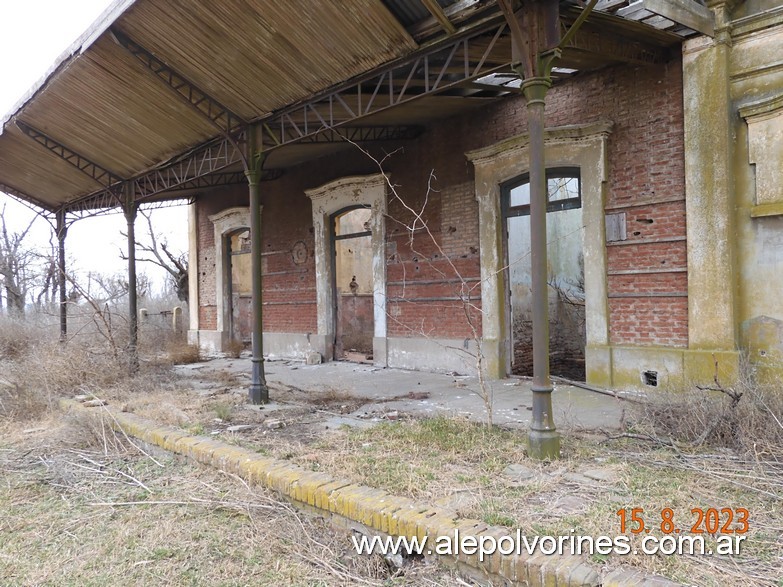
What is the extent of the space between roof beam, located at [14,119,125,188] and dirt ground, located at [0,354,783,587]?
6708mm

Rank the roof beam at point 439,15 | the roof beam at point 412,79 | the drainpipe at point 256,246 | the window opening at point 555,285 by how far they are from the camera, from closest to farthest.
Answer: the roof beam at point 439,15 < the roof beam at point 412,79 < the drainpipe at point 256,246 < the window opening at point 555,285

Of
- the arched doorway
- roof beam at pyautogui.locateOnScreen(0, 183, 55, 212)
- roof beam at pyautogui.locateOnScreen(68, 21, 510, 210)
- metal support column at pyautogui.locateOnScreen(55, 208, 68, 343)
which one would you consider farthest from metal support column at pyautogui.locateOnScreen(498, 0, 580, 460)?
roof beam at pyautogui.locateOnScreen(0, 183, 55, 212)

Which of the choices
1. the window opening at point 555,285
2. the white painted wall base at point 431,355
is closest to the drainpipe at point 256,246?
the white painted wall base at point 431,355

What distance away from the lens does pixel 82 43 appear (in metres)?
A: 7.24

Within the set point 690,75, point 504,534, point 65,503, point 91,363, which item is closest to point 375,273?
A: point 91,363

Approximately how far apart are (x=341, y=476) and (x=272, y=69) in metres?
4.88

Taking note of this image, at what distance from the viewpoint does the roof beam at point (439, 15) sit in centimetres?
495

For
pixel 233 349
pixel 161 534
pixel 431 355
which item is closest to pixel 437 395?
pixel 431 355

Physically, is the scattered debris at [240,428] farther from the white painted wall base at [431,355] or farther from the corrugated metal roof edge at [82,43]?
the corrugated metal roof edge at [82,43]

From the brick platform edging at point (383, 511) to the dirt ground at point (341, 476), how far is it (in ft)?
0.36

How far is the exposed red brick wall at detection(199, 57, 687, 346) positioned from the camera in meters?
6.92

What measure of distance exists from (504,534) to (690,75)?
5.99 metres

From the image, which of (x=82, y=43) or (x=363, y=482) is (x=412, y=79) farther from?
(x=363, y=482)

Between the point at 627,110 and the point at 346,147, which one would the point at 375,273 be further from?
the point at 627,110
